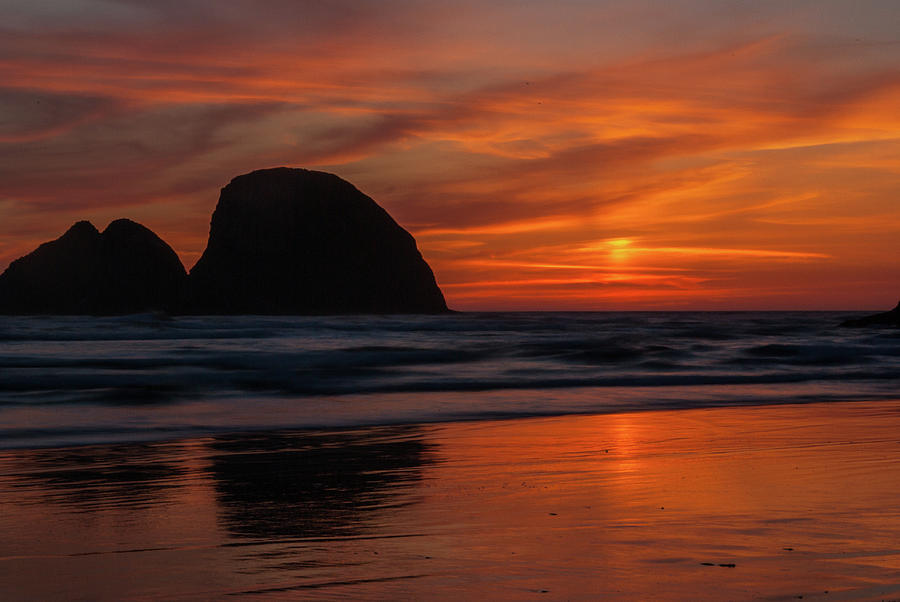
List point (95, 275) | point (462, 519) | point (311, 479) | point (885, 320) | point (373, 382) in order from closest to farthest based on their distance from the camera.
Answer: point (462, 519) → point (311, 479) → point (373, 382) → point (885, 320) → point (95, 275)

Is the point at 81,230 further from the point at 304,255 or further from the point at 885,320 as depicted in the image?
the point at 885,320

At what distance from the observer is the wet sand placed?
3.81 metres

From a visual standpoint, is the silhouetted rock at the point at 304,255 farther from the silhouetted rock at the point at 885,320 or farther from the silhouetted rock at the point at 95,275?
the silhouetted rock at the point at 885,320

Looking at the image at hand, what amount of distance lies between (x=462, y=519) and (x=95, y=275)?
7076 inches

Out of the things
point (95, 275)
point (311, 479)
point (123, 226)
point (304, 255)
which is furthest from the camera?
point (123, 226)

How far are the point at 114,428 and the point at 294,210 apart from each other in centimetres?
13342

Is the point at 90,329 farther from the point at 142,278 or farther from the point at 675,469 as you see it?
the point at 142,278

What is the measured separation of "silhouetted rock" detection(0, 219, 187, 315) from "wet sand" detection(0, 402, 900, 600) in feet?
537

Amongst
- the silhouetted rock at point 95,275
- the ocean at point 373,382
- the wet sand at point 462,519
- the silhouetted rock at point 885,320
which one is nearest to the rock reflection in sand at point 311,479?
the wet sand at point 462,519

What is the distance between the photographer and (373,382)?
58.5 ft

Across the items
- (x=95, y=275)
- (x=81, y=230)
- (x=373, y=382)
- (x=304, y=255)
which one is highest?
(x=81, y=230)

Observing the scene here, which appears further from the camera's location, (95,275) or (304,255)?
(95,275)

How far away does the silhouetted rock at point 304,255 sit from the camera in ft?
442

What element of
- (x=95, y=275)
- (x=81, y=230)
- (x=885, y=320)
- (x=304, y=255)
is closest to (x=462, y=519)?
(x=885, y=320)
